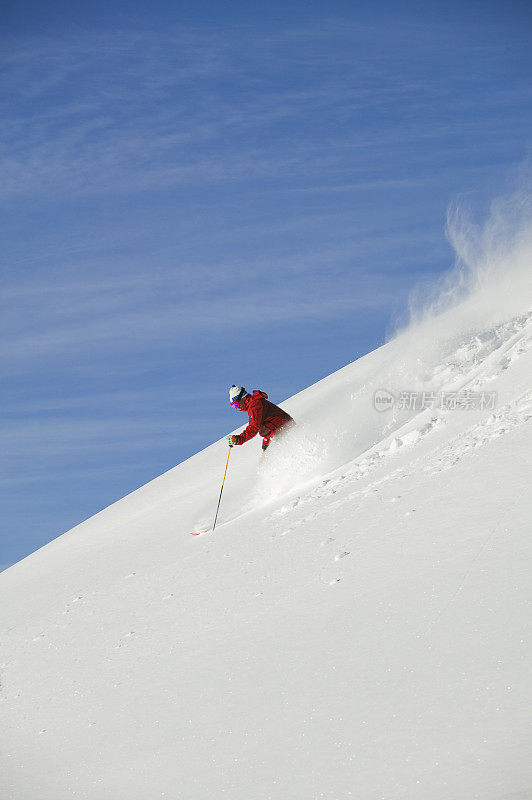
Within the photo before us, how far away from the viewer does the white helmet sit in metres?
10.8

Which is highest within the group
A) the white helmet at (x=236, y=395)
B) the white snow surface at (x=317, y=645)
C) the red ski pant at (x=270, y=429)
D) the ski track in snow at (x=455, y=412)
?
the white helmet at (x=236, y=395)

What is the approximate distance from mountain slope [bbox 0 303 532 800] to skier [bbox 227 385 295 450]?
1377mm

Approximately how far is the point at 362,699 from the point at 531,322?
770 centimetres

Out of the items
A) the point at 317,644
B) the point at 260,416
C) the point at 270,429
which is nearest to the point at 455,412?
the point at 260,416

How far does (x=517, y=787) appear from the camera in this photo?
12.3 feet

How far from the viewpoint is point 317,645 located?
5.17 m

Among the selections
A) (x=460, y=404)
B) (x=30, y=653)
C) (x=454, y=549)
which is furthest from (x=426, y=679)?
(x=460, y=404)

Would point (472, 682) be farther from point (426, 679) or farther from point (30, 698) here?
point (30, 698)

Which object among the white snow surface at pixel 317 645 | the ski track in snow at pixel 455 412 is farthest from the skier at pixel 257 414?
the ski track in snow at pixel 455 412

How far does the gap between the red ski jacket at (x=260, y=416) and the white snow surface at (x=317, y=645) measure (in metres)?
1.35

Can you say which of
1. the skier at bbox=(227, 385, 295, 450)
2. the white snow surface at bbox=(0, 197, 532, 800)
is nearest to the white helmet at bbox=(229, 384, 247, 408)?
the skier at bbox=(227, 385, 295, 450)

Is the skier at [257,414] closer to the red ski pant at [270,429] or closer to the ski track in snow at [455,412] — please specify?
the red ski pant at [270,429]

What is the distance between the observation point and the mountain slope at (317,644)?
427cm

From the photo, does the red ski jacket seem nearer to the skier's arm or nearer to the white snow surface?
the skier's arm
